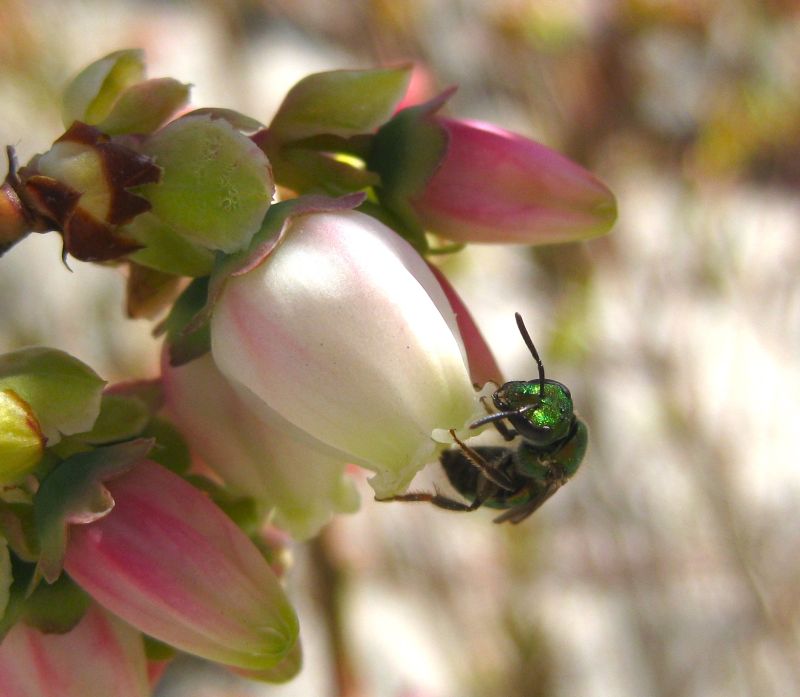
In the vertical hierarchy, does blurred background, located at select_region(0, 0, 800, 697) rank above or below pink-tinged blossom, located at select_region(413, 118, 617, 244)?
below

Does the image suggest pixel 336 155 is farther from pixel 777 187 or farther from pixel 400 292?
pixel 777 187

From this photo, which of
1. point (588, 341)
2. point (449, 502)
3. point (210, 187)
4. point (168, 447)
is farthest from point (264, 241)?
point (588, 341)

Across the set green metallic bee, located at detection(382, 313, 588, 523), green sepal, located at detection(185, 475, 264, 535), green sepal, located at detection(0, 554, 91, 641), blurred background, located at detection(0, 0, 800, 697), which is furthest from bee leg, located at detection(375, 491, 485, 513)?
blurred background, located at detection(0, 0, 800, 697)

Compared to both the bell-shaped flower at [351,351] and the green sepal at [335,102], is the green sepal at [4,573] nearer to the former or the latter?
the bell-shaped flower at [351,351]

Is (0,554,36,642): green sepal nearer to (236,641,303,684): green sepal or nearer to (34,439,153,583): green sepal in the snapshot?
(34,439,153,583): green sepal

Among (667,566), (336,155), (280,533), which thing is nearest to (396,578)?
(667,566)

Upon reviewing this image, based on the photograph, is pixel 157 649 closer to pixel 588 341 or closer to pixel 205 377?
pixel 205 377
